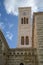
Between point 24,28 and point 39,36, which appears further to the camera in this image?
point 24,28

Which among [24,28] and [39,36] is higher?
[24,28]

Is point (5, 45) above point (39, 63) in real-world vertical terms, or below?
above

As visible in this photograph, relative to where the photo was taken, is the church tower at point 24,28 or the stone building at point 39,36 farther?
the church tower at point 24,28

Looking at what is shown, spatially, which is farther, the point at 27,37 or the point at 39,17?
the point at 27,37

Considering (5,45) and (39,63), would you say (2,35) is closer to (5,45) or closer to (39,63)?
(5,45)

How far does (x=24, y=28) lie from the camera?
38.7 metres

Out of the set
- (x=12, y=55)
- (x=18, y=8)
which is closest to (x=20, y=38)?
(x=18, y=8)

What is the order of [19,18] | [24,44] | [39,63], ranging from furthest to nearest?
[19,18] < [24,44] < [39,63]

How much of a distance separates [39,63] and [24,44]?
14773mm

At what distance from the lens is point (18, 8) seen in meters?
39.2

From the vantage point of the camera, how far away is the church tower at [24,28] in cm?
3762

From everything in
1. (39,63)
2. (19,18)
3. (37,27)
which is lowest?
(39,63)

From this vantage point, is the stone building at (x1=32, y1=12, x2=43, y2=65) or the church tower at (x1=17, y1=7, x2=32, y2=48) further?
the church tower at (x1=17, y1=7, x2=32, y2=48)

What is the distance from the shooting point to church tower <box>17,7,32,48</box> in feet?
123
